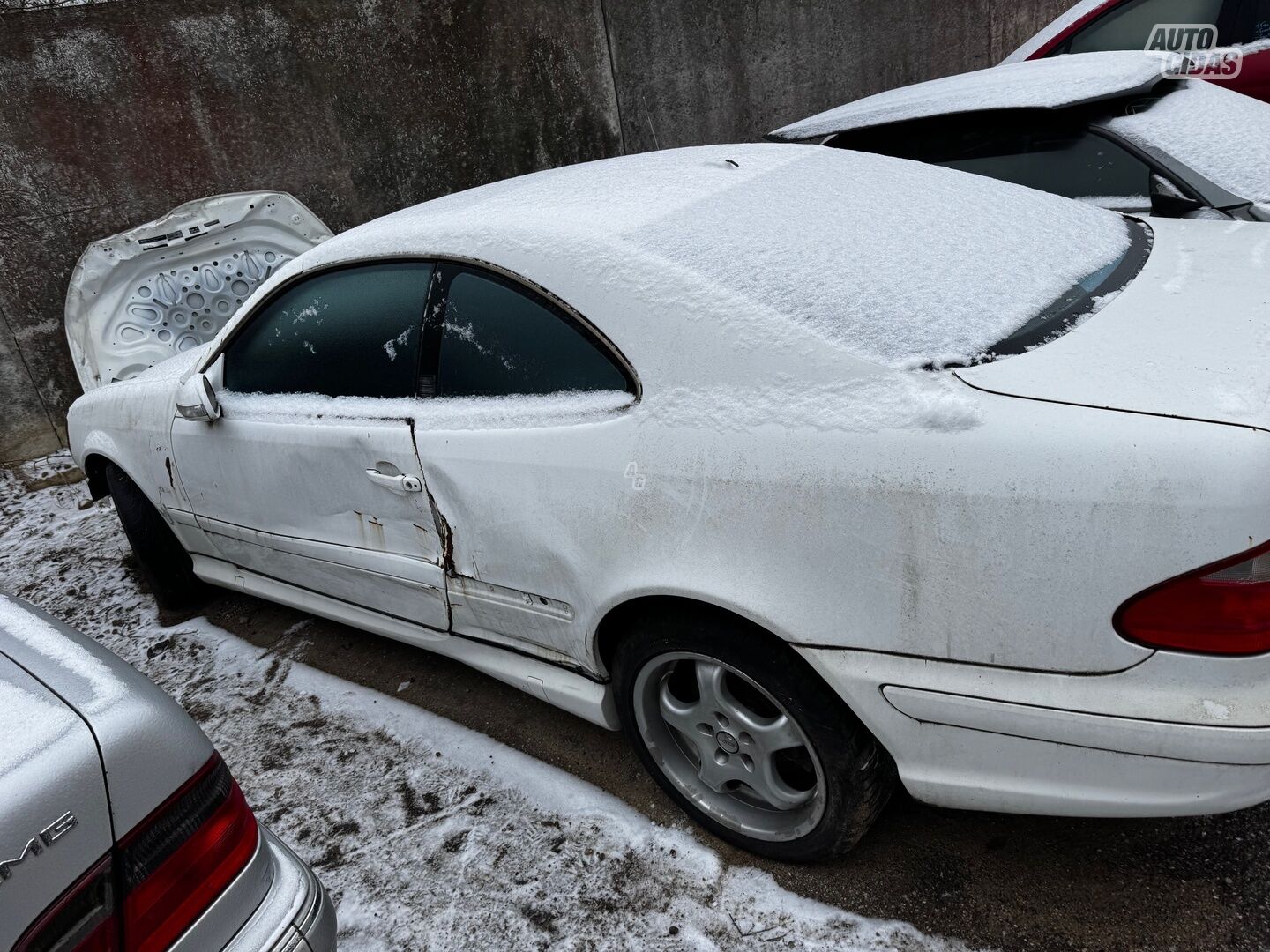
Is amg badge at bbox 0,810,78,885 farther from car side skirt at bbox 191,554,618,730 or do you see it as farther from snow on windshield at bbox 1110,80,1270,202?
snow on windshield at bbox 1110,80,1270,202

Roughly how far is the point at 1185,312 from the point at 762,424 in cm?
86

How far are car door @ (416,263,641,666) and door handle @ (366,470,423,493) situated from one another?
0.18ft

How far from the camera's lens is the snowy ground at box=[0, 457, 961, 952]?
1.95m

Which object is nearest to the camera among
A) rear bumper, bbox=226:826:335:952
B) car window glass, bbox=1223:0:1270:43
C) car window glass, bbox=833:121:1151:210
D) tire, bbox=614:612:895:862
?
rear bumper, bbox=226:826:335:952

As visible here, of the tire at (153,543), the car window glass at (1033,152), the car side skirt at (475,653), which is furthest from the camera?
the tire at (153,543)

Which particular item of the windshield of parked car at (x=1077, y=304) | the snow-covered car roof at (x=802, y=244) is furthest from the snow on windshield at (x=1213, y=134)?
the windshield of parked car at (x=1077, y=304)

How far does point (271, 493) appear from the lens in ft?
8.96

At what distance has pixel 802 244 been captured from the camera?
190 centimetres

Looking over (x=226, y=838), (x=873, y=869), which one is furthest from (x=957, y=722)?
(x=226, y=838)

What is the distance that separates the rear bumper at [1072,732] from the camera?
1.42 meters

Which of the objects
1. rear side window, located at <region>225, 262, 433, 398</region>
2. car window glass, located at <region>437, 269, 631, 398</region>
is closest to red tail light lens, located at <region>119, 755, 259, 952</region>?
car window glass, located at <region>437, 269, 631, 398</region>

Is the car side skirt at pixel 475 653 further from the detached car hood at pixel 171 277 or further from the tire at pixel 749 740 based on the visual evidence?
the detached car hood at pixel 171 277

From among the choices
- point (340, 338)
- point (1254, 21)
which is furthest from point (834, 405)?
point (1254, 21)

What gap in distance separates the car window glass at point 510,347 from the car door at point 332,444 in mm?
140
